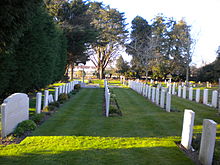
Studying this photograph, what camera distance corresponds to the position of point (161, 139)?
6.04 metres

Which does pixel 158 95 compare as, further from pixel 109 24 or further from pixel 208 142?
pixel 109 24

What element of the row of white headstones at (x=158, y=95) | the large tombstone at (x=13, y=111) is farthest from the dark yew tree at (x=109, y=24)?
the large tombstone at (x=13, y=111)

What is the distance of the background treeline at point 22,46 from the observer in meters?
5.23

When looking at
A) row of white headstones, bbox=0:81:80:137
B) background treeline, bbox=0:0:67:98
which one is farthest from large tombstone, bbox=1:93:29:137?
background treeline, bbox=0:0:67:98

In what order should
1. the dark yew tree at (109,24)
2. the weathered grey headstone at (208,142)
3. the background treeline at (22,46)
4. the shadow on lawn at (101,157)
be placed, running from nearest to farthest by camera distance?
the weathered grey headstone at (208,142), the shadow on lawn at (101,157), the background treeline at (22,46), the dark yew tree at (109,24)

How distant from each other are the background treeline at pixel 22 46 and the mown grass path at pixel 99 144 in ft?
9.58

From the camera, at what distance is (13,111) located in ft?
20.8

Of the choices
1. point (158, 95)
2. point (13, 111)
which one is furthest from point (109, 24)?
point (13, 111)

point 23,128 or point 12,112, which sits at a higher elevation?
point 12,112

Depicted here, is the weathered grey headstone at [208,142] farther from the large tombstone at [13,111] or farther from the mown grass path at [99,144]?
the large tombstone at [13,111]

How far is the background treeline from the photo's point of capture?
5233 millimetres

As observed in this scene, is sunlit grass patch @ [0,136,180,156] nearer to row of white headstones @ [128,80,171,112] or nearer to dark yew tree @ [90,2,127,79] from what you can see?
row of white headstones @ [128,80,171,112]

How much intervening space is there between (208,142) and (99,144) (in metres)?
2.63

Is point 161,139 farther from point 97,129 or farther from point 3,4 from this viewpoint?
point 3,4
